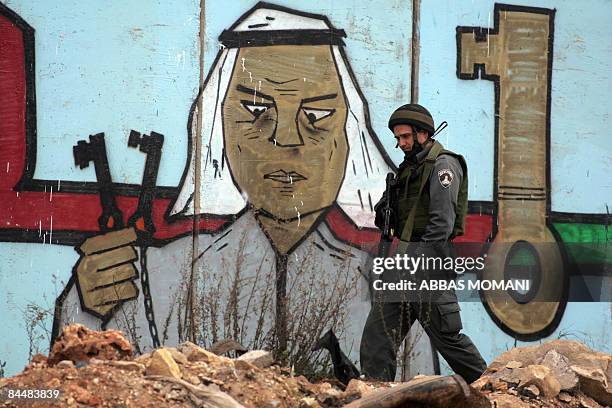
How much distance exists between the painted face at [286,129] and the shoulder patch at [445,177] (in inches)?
55.8

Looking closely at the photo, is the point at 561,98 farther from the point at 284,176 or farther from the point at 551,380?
the point at 551,380

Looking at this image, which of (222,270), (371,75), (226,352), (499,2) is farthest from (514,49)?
(226,352)

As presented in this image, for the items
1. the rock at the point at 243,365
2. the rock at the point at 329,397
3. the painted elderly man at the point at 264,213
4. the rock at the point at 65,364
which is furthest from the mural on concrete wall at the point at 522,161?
the rock at the point at 65,364

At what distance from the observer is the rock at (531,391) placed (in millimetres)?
5737

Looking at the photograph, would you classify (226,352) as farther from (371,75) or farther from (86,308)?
(371,75)

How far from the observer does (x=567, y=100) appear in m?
7.69

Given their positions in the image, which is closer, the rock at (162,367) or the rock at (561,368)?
the rock at (162,367)

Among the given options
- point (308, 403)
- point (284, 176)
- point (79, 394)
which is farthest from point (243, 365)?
point (284, 176)

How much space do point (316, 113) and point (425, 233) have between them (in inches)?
66.1

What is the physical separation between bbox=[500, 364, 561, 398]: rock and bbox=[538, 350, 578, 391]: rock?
2.5 inches

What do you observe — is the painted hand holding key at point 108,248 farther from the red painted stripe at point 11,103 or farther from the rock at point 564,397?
the rock at point 564,397

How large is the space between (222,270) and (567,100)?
287 centimetres

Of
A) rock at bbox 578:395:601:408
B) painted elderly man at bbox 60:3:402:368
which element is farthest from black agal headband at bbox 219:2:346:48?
rock at bbox 578:395:601:408

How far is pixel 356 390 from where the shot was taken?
5.16 meters
